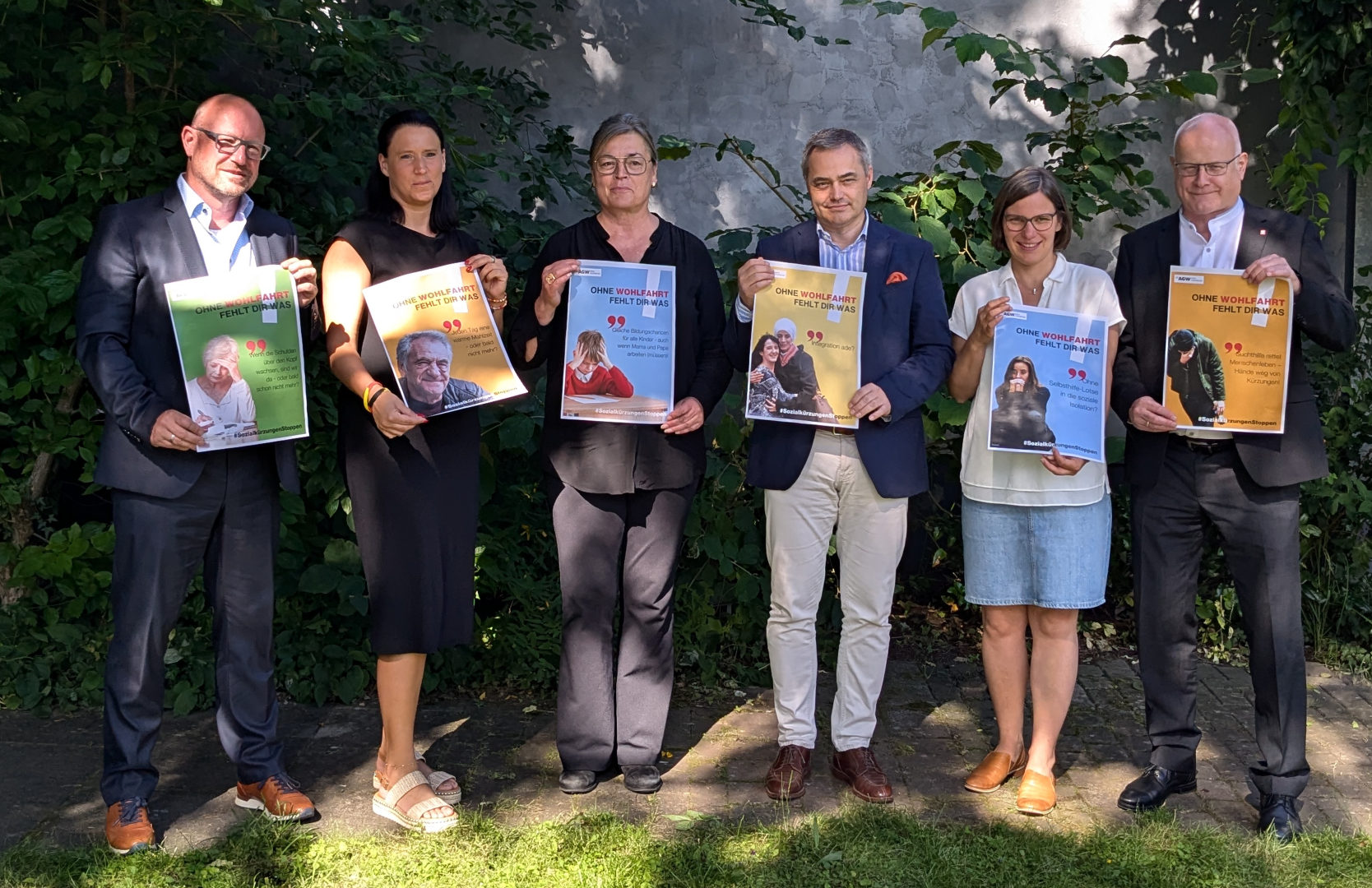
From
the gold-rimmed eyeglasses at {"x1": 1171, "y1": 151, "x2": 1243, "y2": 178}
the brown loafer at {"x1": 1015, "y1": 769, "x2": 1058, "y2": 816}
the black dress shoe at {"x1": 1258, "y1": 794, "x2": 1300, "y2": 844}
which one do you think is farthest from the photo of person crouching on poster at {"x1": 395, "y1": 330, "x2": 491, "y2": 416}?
the black dress shoe at {"x1": 1258, "y1": 794, "x2": 1300, "y2": 844}

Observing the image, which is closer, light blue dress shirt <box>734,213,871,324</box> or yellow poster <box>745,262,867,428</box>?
yellow poster <box>745,262,867,428</box>

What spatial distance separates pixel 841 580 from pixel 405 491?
1.51 meters

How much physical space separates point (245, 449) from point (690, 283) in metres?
1.57

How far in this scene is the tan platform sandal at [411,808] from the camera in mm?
4070

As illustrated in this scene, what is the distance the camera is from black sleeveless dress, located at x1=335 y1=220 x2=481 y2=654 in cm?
399

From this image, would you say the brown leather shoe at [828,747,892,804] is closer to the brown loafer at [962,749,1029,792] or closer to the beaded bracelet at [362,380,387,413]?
the brown loafer at [962,749,1029,792]

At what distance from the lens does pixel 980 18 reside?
640 centimetres

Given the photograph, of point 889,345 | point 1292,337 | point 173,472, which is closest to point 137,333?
point 173,472

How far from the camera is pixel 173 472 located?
383 centimetres

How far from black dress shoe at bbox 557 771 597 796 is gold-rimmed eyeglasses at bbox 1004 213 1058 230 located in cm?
240

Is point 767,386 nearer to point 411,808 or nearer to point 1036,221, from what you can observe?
point 1036,221

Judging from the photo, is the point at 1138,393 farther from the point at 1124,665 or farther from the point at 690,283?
the point at 1124,665

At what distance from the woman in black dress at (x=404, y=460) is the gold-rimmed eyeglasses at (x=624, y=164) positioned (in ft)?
1.55

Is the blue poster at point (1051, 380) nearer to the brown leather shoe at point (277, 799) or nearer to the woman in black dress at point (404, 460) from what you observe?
the woman in black dress at point (404, 460)
